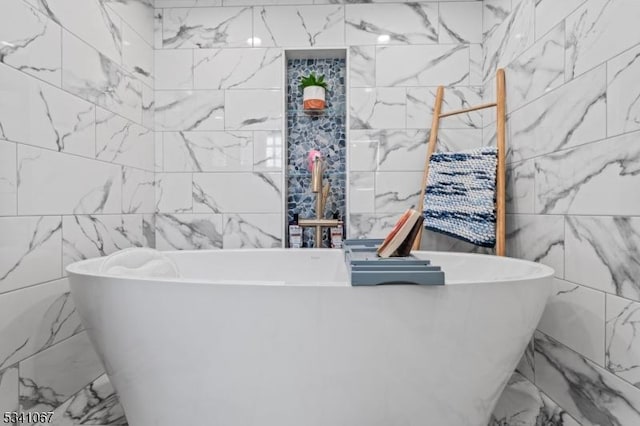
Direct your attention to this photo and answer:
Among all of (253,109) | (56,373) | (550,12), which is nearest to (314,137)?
(253,109)

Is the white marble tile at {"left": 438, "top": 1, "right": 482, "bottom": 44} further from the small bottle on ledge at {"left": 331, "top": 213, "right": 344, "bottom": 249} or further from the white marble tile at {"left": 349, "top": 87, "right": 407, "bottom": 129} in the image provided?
the small bottle on ledge at {"left": 331, "top": 213, "right": 344, "bottom": 249}

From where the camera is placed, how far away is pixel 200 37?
2.02 metres

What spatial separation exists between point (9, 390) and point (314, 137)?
5.73 feet

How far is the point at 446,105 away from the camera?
1.98 metres

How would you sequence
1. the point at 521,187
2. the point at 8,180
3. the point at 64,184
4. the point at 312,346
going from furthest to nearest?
the point at 521,187 → the point at 64,184 → the point at 8,180 → the point at 312,346

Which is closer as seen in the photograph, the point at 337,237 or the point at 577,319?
the point at 577,319

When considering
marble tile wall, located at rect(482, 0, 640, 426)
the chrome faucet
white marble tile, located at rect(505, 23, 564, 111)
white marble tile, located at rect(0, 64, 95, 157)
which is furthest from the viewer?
the chrome faucet

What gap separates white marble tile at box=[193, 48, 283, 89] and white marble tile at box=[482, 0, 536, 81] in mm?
1151

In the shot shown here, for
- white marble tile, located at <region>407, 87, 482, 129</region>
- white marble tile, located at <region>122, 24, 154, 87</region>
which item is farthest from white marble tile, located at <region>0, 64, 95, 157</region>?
white marble tile, located at <region>407, 87, 482, 129</region>

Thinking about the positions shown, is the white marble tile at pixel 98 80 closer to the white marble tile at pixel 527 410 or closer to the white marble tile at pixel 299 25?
the white marble tile at pixel 299 25

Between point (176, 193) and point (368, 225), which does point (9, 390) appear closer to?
point (176, 193)

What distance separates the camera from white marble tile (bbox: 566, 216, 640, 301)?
97cm

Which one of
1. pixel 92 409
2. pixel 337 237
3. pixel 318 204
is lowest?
pixel 92 409

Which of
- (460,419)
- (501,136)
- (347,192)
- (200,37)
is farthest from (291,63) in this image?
(460,419)
